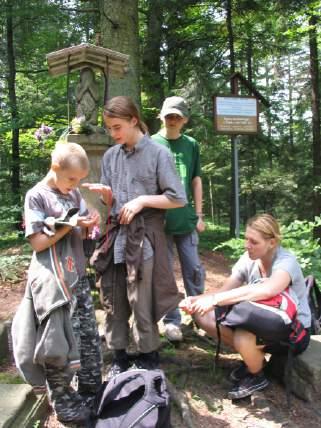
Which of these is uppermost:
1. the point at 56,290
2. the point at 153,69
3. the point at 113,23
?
the point at 153,69

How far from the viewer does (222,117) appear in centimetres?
608

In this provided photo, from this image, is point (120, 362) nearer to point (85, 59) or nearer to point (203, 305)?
point (203, 305)

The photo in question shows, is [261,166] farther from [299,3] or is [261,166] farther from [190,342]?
[190,342]

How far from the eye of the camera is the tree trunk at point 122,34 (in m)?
5.79

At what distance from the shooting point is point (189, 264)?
3166 mm

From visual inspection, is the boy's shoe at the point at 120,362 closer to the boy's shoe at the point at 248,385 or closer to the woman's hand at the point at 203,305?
the woman's hand at the point at 203,305

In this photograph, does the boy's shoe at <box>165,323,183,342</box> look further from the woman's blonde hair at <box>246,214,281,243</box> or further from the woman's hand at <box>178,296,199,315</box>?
the woman's blonde hair at <box>246,214,281,243</box>

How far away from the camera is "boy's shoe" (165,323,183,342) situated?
3.17 metres

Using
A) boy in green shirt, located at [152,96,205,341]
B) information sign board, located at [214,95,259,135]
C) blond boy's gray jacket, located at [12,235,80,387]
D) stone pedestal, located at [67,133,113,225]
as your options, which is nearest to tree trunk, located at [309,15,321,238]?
information sign board, located at [214,95,259,135]

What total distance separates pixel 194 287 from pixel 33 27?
1036cm

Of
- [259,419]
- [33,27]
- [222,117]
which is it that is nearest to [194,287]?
[259,419]

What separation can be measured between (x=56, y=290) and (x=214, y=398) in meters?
1.36

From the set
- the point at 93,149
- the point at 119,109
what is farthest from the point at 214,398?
the point at 93,149

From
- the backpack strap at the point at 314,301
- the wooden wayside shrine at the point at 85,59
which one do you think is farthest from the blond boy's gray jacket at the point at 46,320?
the wooden wayside shrine at the point at 85,59
